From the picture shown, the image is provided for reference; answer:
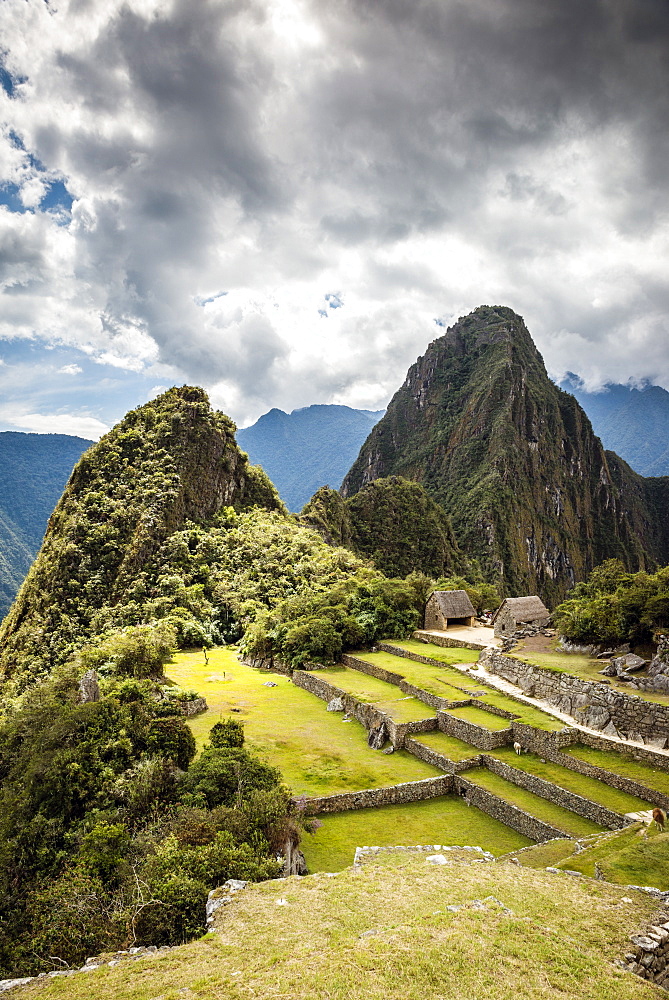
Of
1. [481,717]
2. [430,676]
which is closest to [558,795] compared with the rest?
[481,717]

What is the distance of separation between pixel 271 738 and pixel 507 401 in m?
103

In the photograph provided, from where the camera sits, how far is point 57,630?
39.8m

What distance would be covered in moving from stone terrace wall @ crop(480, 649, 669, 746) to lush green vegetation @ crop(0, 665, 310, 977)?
9195mm

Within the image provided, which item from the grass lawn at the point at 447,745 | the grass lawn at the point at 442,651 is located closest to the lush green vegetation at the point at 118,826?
the grass lawn at the point at 447,745

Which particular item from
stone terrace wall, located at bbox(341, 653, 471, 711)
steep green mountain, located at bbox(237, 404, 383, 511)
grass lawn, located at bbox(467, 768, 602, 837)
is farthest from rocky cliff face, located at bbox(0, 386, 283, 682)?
steep green mountain, located at bbox(237, 404, 383, 511)

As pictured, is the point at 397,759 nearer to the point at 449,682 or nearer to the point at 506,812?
the point at 506,812

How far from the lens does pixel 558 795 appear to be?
13.9 meters

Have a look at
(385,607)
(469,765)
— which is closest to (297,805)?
(469,765)

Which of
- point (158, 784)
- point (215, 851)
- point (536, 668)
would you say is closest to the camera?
point (215, 851)

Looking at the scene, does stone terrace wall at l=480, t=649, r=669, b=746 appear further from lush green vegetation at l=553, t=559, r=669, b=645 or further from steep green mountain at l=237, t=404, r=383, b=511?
steep green mountain at l=237, t=404, r=383, b=511

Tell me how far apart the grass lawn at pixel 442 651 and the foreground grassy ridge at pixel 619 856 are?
1443cm

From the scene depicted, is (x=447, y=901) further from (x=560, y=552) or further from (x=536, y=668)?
(x=560, y=552)

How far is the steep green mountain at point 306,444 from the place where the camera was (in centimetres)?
16400

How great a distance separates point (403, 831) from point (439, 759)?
3689 mm
